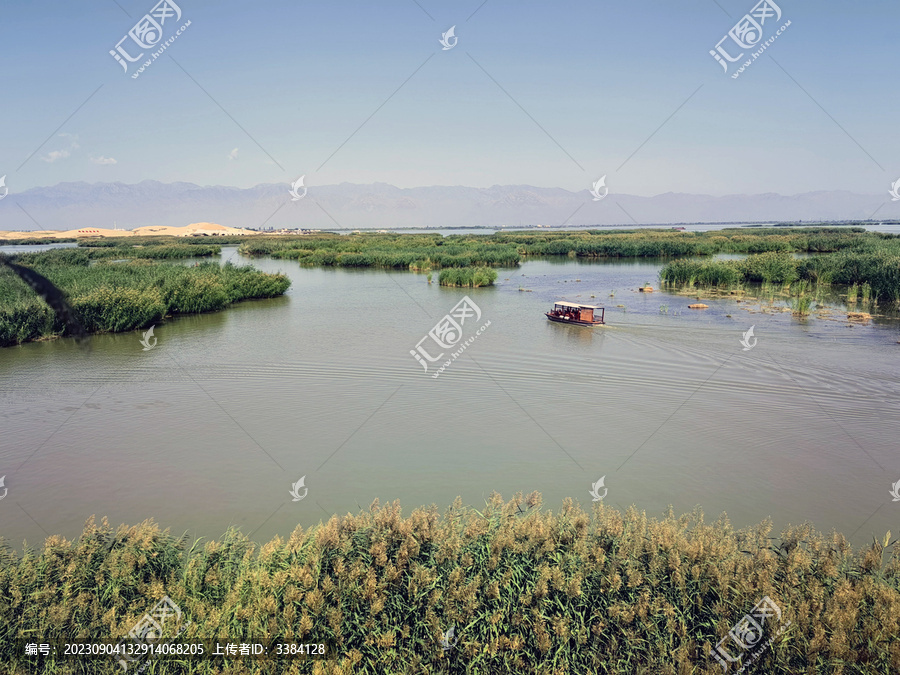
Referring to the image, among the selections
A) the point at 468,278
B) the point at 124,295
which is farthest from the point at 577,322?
the point at 124,295

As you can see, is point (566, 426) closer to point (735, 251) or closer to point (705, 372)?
point (705, 372)

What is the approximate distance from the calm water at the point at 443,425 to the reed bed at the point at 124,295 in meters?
0.90

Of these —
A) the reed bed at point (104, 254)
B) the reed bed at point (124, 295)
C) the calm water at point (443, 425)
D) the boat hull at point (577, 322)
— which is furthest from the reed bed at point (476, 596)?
the reed bed at point (104, 254)

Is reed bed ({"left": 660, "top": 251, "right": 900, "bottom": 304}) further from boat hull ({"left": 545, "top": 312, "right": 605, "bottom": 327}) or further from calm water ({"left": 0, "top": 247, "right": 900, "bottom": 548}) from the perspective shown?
boat hull ({"left": 545, "top": 312, "right": 605, "bottom": 327})

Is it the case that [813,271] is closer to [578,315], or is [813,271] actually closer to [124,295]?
[578,315]

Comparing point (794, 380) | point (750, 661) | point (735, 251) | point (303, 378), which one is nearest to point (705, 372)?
point (794, 380)

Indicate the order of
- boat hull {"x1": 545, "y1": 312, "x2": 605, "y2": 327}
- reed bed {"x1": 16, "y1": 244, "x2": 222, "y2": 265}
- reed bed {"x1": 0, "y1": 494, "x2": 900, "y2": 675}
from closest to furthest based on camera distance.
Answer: reed bed {"x1": 0, "y1": 494, "x2": 900, "y2": 675} < boat hull {"x1": 545, "y1": 312, "x2": 605, "y2": 327} < reed bed {"x1": 16, "y1": 244, "x2": 222, "y2": 265}

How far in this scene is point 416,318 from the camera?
2122 centimetres

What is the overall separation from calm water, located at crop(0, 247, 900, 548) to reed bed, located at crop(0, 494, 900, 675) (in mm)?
1878

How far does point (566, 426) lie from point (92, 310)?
15809mm

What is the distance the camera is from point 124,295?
18891 millimetres

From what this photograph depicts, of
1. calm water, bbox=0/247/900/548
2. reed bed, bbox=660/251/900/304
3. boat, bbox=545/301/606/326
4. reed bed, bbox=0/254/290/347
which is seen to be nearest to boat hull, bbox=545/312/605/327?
boat, bbox=545/301/606/326

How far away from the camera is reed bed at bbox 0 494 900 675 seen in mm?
4219

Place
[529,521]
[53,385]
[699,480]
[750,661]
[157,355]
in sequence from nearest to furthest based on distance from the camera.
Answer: [750,661], [529,521], [699,480], [53,385], [157,355]
